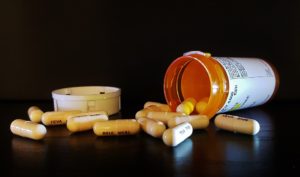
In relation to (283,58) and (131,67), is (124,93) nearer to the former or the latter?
(131,67)

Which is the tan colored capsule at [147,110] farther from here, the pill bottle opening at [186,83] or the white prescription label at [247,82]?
the white prescription label at [247,82]

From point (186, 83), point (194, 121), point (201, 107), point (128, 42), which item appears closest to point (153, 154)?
point (194, 121)

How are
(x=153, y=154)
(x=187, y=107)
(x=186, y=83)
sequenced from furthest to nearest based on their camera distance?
1. (x=186, y=83)
2. (x=187, y=107)
3. (x=153, y=154)

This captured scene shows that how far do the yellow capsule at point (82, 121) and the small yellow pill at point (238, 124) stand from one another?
27 cm

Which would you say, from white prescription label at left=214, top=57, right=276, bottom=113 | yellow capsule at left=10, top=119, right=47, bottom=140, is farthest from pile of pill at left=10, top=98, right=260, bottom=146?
white prescription label at left=214, top=57, right=276, bottom=113

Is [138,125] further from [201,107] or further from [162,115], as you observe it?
[201,107]

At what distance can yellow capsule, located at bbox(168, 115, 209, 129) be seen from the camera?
0.67 m

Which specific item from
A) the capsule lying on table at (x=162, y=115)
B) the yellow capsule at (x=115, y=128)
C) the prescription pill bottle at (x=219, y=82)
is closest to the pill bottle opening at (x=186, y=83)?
the prescription pill bottle at (x=219, y=82)

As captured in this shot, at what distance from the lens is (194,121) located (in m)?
0.68

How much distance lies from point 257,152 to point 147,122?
23 centimetres

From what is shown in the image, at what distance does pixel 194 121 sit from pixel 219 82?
0.41 feet

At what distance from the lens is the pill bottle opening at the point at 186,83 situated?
866 millimetres

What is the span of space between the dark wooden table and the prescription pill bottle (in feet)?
0.30

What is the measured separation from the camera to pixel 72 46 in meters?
1.04
